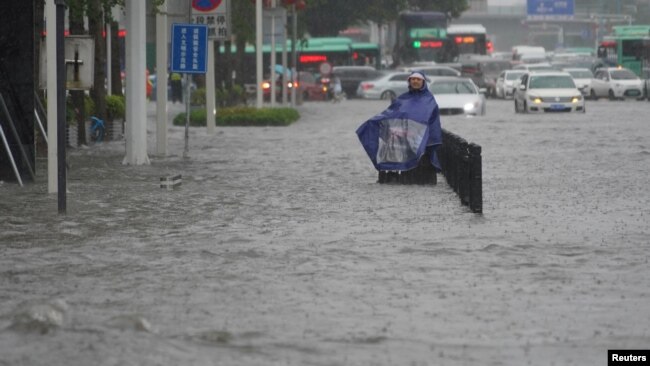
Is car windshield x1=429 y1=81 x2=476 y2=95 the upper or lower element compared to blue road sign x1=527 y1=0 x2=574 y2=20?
lower

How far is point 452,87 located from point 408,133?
30609mm

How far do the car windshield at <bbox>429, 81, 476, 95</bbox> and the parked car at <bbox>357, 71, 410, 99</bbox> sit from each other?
72.8 feet

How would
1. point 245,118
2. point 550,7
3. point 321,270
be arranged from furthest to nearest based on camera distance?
point 550,7 → point 245,118 → point 321,270

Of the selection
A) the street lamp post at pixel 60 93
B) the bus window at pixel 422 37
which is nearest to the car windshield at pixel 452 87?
the street lamp post at pixel 60 93

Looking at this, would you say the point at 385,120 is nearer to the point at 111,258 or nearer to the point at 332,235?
the point at 332,235

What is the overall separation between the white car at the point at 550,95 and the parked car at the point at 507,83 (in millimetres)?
23171

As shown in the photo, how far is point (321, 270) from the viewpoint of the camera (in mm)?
11977

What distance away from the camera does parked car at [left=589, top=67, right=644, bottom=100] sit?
71.9 meters

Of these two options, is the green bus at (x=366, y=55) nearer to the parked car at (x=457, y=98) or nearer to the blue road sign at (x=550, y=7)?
the blue road sign at (x=550, y=7)

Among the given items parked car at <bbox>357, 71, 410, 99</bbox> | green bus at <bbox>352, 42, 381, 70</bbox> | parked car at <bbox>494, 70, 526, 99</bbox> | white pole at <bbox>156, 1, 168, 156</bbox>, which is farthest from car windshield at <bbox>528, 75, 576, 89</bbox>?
green bus at <bbox>352, 42, 381, 70</bbox>

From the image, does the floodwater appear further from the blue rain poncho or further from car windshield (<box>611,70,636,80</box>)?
car windshield (<box>611,70,636,80</box>)

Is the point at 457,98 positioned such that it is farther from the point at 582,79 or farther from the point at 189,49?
the point at 582,79

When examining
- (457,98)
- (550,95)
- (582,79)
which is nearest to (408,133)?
(457,98)

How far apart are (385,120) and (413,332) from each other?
1224 centimetres
